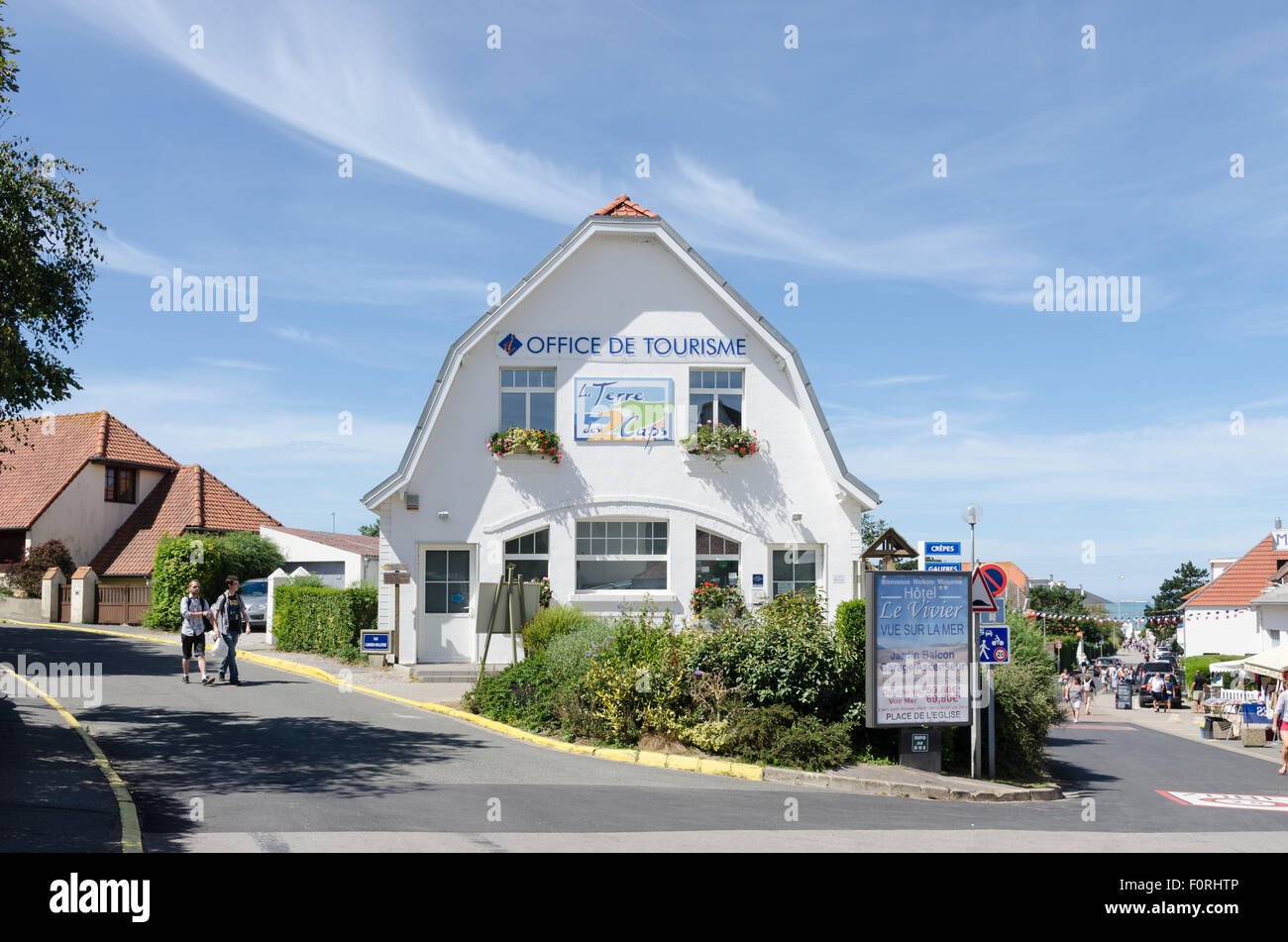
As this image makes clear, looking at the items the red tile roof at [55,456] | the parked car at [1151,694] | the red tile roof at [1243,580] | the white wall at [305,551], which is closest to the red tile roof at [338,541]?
the white wall at [305,551]

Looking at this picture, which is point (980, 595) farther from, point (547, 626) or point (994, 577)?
point (547, 626)

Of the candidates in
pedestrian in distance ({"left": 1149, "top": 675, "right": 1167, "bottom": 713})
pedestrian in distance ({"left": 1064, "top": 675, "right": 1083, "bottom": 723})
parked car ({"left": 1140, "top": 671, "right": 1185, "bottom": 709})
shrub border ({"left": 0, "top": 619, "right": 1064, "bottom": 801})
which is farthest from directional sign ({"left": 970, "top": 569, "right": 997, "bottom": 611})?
parked car ({"left": 1140, "top": 671, "right": 1185, "bottom": 709})

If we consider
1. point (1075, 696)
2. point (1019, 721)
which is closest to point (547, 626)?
point (1019, 721)

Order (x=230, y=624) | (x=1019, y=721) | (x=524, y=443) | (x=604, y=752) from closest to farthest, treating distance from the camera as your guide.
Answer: (x=604, y=752)
(x=1019, y=721)
(x=230, y=624)
(x=524, y=443)

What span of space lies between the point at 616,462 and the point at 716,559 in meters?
2.68

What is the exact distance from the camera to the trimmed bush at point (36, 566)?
3584 centimetres

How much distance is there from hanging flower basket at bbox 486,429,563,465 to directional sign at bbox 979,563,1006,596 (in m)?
8.73

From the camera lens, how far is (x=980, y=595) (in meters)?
14.2

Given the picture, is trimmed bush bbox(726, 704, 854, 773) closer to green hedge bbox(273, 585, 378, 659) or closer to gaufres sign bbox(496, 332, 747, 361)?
gaufres sign bbox(496, 332, 747, 361)

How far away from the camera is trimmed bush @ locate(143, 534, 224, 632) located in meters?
31.2

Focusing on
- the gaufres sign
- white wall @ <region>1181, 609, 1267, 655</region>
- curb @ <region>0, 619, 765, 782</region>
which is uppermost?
the gaufres sign

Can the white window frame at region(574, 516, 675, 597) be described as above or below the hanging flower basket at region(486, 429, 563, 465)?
below

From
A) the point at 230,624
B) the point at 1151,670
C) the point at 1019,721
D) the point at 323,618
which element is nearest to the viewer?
the point at 1019,721
